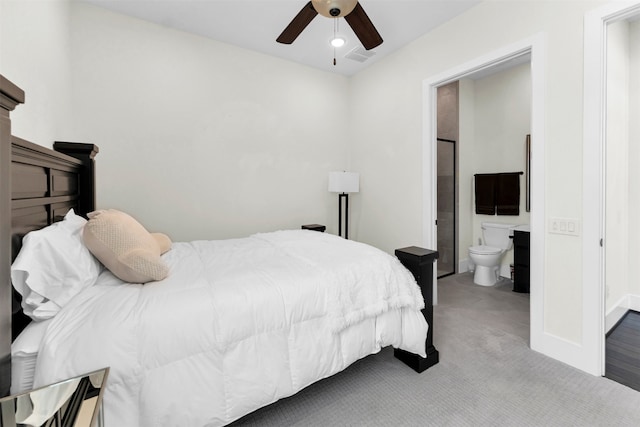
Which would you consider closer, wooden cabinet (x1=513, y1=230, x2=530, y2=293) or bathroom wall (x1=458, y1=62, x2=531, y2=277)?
wooden cabinet (x1=513, y1=230, x2=530, y2=293)

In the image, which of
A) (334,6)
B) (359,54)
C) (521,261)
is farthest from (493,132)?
(334,6)

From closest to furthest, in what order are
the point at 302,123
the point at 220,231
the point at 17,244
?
the point at 17,244 → the point at 220,231 → the point at 302,123

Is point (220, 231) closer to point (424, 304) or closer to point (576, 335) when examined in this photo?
point (424, 304)

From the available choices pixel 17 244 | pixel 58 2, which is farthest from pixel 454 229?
pixel 58 2

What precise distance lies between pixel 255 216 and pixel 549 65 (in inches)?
117

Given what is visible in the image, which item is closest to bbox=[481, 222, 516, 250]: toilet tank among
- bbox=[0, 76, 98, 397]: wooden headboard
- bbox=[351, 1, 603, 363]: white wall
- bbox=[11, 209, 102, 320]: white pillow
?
bbox=[351, 1, 603, 363]: white wall

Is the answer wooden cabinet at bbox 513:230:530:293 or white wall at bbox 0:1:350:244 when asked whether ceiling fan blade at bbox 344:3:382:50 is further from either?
wooden cabinet at bbox 513:230:530:293

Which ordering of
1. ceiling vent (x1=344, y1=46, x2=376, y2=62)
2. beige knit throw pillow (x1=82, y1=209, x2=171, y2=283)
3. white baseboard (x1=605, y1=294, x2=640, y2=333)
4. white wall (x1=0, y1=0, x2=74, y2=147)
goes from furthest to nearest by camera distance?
ceiling vent (x1=344, y1=46, x2=376, y2=62)
white baseboard (x1=605, y1=294, x2=640, y2=333)
white wall (x1=0, y1=0, x2=74, y2=147)
beige knit throw pillow (x1=82, y1=209, x2=171, y2=283)

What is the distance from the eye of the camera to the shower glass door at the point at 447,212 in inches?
164

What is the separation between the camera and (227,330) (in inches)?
50.6

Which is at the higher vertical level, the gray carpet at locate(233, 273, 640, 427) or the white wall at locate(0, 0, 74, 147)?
the white wall at locate(0, 0, 74, 147)

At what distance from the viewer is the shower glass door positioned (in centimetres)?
418

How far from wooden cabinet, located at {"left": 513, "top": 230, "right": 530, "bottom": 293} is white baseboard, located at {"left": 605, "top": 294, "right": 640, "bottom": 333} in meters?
0.76

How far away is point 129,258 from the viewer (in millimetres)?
1398
